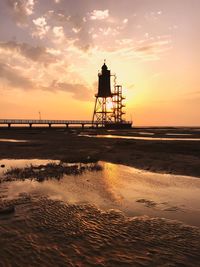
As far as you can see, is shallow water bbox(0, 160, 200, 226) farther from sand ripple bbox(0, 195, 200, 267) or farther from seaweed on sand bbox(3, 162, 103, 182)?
sand ripple bbox(0, 195, 200, 267)

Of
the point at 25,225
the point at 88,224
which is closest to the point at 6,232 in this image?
the point at 25,225

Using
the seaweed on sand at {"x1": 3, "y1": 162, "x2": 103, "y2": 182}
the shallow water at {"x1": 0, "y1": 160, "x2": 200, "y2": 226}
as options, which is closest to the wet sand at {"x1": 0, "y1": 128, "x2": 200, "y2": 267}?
the shallow water at {"x1": 0, "y1": 160, "x2": 200, "y2": 226}

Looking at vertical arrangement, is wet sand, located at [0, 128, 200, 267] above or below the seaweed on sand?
below

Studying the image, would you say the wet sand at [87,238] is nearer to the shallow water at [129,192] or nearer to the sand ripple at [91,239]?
the sand ripple at [91,239]

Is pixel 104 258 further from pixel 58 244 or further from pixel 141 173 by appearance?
pixel 141 173

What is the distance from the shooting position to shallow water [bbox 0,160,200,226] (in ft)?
30.8

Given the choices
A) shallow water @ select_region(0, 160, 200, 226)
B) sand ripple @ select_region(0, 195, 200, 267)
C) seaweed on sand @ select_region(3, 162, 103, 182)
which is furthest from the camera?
seaweed on sand @ select_region(3, 162, 103, 182)

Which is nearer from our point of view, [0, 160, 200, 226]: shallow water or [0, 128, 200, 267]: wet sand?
[0, 128, 200, 267]: wet sand

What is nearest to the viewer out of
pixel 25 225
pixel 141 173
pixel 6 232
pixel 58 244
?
pixel 58 244

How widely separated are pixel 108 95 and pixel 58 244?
10140cm

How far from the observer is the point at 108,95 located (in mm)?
106625

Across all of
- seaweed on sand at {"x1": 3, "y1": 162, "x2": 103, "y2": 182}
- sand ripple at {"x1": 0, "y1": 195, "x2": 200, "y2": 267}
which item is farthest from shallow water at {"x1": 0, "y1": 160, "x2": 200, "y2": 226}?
sand ripple at {"x1": 0, "y1": 195, "x2": 200, "y2": 267}

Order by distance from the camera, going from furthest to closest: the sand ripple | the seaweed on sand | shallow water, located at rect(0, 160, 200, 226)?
1. the seaweed on sand
2. shallow water, located at rect(0, 160, 200, 226)
3. the sand ripple

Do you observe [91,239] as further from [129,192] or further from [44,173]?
[44,173]
